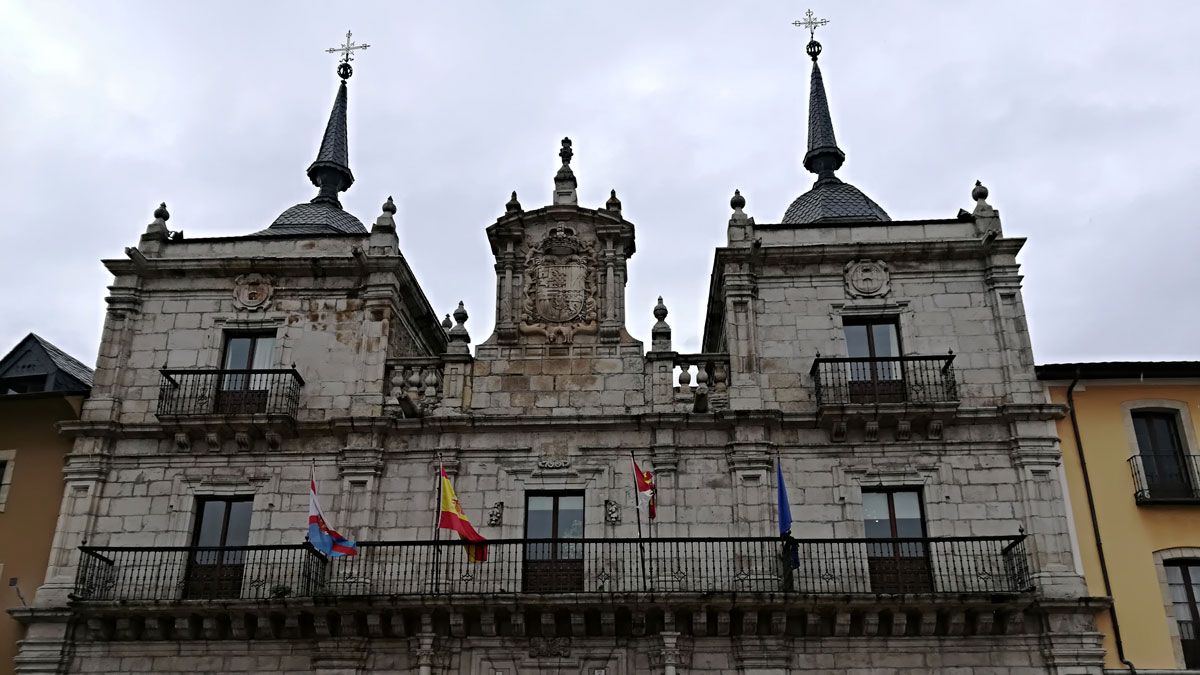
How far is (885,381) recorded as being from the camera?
63.9 feet

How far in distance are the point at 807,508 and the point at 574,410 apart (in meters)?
4.43

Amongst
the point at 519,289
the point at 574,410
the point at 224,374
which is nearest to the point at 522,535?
the point at 574,410

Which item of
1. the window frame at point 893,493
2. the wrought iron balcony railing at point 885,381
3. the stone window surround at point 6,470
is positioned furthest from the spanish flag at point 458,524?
the stone window surround at point 6,470

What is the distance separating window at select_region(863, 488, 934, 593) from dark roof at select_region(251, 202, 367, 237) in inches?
492

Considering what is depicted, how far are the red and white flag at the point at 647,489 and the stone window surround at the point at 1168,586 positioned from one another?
8.32 meters

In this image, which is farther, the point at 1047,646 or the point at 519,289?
the point at 519,289

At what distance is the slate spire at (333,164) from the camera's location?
84.4ft

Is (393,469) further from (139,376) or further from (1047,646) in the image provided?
(1047,646)

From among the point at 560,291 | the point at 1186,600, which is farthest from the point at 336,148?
the point at 1186,600

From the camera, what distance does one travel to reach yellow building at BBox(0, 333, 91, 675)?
18969 millimetres

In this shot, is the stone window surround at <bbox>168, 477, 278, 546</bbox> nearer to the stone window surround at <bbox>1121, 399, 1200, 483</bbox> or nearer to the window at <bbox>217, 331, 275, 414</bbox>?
the window at <bbox>217, 331, 275, 414</bbox>

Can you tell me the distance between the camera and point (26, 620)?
60.5ft

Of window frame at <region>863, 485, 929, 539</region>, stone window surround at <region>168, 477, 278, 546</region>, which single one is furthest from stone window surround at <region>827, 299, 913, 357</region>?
stone window surround at <region>168, 477, 278, 546</region>

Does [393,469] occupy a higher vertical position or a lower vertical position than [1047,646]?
higher
